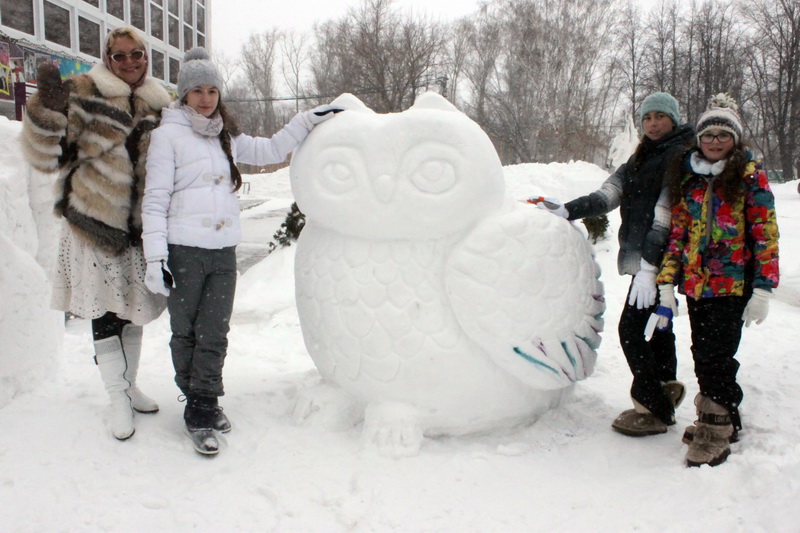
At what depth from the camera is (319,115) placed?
2.25 m

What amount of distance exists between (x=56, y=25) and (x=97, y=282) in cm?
1005

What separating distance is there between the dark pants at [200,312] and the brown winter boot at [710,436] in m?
1.82

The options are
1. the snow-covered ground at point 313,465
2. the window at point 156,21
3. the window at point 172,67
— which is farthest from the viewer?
the window at point 172,67

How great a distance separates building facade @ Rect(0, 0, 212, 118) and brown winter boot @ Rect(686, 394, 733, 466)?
645 centimetres

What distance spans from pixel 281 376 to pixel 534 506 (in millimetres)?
1586

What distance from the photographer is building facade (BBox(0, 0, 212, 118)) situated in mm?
8234

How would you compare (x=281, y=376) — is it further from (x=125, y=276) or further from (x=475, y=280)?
(x=475, y=280)

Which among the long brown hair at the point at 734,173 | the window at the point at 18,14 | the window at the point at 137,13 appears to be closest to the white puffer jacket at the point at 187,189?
the long brown hair at the point at 734,173

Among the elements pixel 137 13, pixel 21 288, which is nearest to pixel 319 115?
pixel 21 288

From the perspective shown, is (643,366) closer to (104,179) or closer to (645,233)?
(645,233)

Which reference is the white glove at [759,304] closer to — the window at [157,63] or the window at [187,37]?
the window at [157,63]

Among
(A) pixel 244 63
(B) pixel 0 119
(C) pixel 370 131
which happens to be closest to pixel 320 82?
(A) pixel 244 63

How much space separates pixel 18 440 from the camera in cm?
223

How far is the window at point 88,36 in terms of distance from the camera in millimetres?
10711
